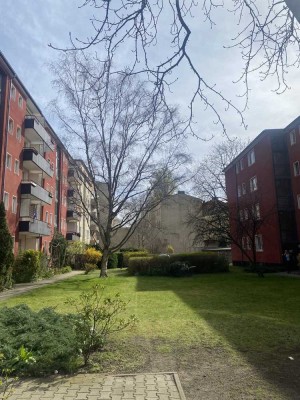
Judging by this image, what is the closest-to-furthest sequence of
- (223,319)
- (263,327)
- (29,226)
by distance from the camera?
(263,327), (223,319), (29,226)

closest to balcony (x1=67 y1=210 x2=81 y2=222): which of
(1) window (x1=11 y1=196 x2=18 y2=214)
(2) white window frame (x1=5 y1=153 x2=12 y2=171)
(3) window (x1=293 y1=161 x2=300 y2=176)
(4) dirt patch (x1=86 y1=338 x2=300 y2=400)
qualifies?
(1) window (x1=11 y1=196 x2=18 y2=214)

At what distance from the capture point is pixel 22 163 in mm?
31078

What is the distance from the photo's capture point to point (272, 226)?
31.3 metres

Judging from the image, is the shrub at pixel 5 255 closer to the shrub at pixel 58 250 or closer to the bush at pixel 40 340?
the bush at pixel 40 340

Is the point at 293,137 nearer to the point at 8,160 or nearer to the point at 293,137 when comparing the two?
the point at 293,137

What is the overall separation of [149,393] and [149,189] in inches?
928

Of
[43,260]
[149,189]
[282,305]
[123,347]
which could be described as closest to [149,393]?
[123,347]

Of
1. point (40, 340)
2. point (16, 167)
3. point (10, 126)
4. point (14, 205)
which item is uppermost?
point (10, 126)

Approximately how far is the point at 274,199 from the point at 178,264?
10.3 m

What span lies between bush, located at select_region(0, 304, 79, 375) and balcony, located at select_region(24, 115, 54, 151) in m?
25.8

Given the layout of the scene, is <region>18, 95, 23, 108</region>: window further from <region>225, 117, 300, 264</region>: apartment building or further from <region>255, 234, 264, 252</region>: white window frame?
<region>255, 234, 264, 252</region>: white window frame

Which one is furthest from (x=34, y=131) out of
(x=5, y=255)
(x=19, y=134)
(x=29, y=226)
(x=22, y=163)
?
(x=5, y=255)

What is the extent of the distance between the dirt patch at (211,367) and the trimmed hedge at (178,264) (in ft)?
66.2

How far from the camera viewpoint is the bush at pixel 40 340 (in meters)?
5.61
